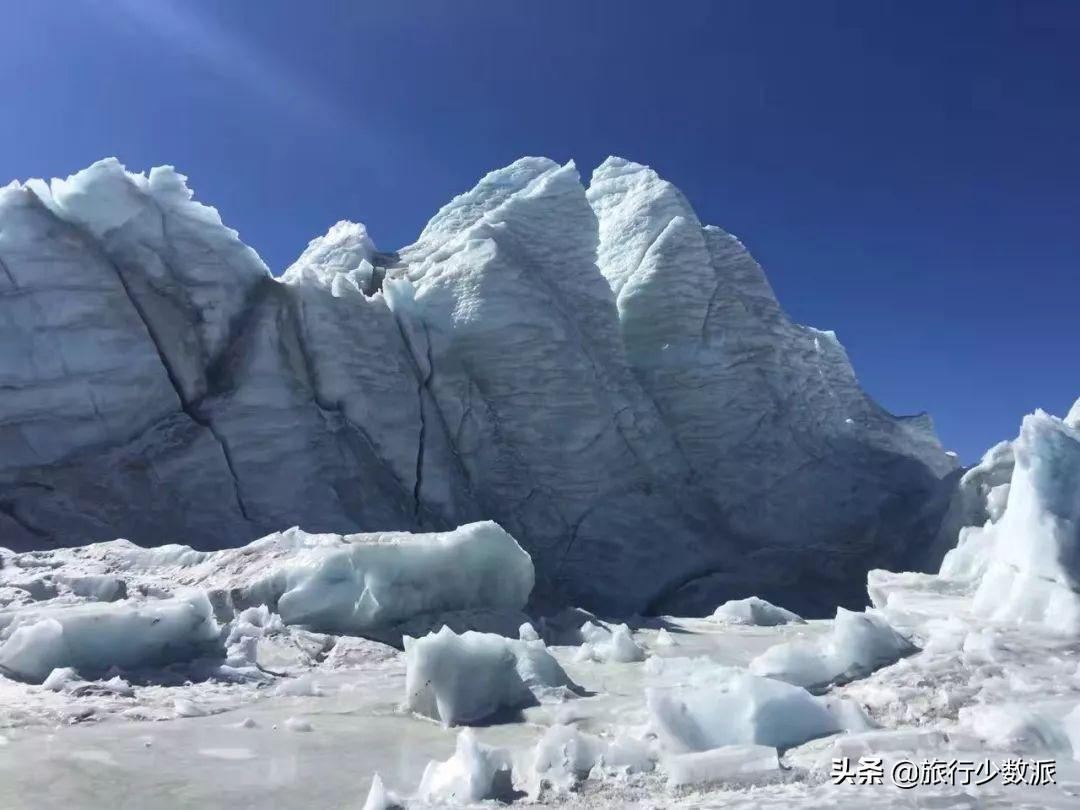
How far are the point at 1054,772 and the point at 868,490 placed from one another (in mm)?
13743

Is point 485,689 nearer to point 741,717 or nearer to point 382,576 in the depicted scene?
point 741,717

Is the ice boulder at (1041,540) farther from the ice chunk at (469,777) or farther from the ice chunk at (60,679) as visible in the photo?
the ice chunk at (60,679)

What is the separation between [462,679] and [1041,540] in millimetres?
4278

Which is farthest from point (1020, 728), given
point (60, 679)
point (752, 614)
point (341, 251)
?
point (341, 251)

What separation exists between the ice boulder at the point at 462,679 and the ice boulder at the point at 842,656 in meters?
1.47

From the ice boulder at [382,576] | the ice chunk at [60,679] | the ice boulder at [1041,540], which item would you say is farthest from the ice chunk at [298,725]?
the ice boulder at [1041,540]

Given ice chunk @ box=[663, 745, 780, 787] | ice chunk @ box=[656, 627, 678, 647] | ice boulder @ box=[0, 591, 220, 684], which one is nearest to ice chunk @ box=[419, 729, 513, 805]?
ice chunk @ box=[663, 745, 780, 787]

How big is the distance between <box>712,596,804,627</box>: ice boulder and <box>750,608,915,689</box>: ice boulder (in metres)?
5.92

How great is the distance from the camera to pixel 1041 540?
6500mm

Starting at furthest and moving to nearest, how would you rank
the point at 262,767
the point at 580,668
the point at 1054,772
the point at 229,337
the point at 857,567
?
the point at 857,567
the point at 229,337
the point at 580,668
the point at 262,767
the point at 1054,772

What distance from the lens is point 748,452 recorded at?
16.3m

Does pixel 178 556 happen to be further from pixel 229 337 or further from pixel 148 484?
pixel 229 337

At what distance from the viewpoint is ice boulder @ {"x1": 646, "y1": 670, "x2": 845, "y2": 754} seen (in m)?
3.92

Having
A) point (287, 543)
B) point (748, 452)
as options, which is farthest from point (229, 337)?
point (748, 452)
